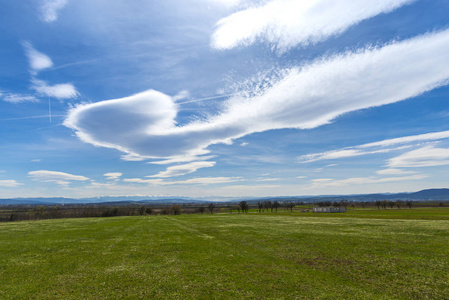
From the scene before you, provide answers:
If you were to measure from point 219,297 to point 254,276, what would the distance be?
418 centimetres

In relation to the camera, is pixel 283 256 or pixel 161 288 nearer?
pixel 161 288

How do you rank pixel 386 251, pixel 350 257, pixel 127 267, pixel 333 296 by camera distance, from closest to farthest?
pixel 333 296 < pixel 127 267 < pixel 350 257 < pixel 386 251

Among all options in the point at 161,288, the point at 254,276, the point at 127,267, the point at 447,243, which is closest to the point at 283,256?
the point at 254,276

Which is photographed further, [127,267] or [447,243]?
[447,243]

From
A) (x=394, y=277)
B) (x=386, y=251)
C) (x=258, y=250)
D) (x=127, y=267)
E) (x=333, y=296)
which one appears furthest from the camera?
(x=258, y=250)

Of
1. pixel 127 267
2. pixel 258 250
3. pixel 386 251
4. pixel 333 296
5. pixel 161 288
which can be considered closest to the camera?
pixel 333 296

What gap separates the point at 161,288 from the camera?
14.1 meters

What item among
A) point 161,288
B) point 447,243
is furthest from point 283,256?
point 447,243

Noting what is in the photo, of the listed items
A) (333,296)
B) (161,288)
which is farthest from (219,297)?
(333,296)

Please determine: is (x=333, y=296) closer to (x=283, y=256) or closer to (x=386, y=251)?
(x=283, y=256)

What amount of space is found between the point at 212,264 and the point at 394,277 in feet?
43.8

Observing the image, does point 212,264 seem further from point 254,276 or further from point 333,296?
point 333,296

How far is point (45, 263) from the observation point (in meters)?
20.4

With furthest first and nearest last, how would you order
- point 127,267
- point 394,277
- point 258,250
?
point 258,250 < point 127,267 < point 394,277
